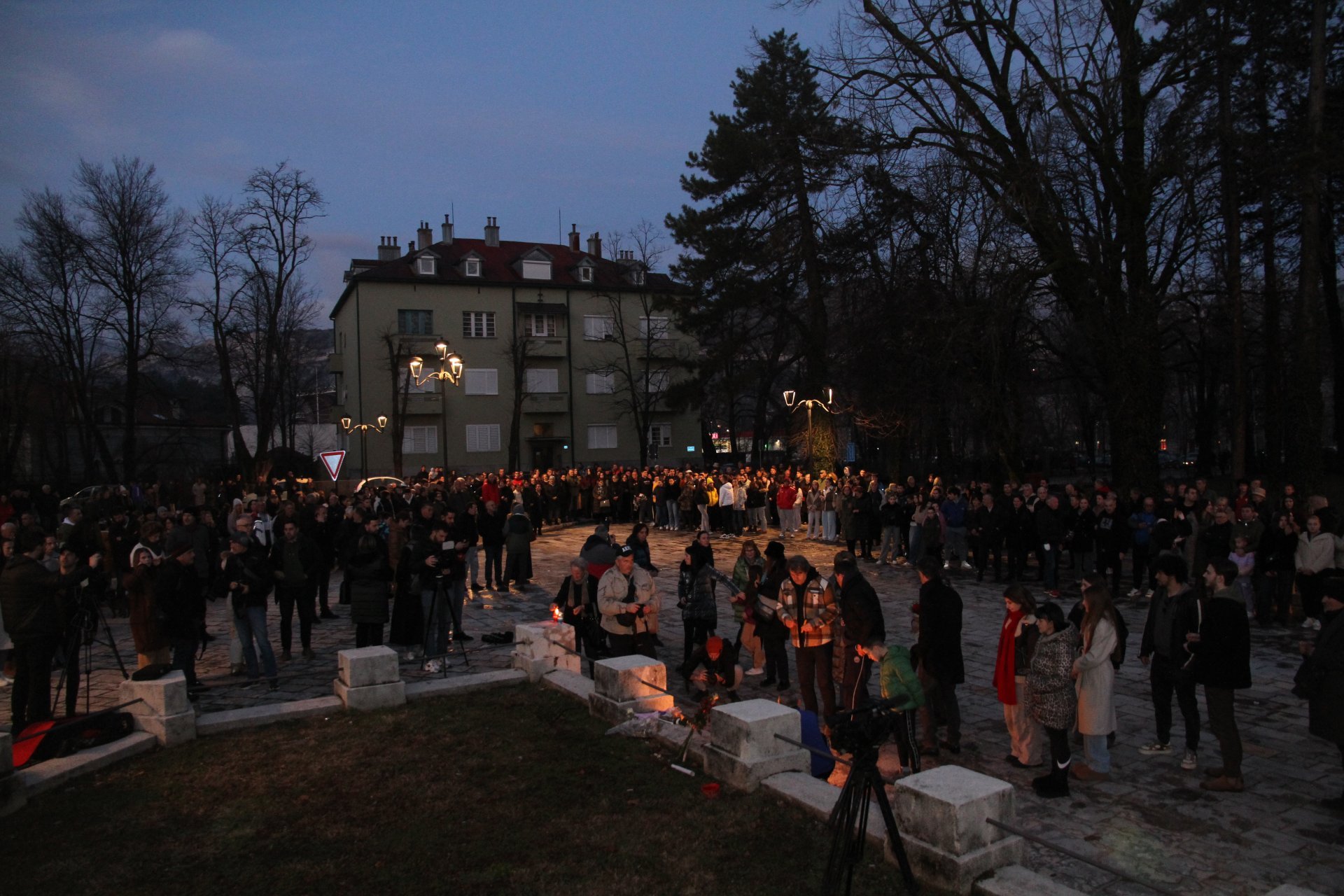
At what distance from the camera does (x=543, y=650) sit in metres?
10.3

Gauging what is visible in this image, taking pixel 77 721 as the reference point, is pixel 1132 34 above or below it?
above

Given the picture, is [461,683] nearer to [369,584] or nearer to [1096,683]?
[369,584]

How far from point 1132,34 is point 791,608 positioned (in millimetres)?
17777

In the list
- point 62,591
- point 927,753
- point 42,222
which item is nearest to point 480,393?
point 42,222

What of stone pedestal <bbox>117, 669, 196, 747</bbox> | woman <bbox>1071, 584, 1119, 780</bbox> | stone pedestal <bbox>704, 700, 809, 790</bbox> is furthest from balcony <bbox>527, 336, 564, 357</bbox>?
woman <bbox>1071, 584, 1119, 780</bbox>

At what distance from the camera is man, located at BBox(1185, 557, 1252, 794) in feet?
21.4

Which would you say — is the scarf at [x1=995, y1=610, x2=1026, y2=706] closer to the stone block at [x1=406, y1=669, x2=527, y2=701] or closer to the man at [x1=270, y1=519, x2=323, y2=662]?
the stone block at [x1=406, y1=669, x2=527, y2=701]

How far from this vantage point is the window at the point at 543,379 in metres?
52.1

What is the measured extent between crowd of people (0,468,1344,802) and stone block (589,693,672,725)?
83 centimetres

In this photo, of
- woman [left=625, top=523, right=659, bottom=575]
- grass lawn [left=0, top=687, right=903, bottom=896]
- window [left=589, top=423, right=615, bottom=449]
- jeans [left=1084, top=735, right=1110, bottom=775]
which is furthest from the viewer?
window [left=589, top=423, right=615, bottom=449]

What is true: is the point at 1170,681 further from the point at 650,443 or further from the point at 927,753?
the point at 650,443

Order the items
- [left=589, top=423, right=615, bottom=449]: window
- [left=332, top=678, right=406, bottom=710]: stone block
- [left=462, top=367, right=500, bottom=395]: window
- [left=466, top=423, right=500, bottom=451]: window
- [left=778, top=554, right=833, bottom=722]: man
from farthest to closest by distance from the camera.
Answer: [left=589, top=423, right=615, bottom=449]: window, [left=462, top=367, right=500, bottom=395]: window, [left=466, top=423, right=500, bottom=451]: window, [left=332, top=678, right=406, bottom=710]: stone block, [left=778, top=554, right=833, bottom=722]: man

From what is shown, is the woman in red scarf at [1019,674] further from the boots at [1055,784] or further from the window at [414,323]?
the window at [414,323]

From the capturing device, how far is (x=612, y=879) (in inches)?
209
